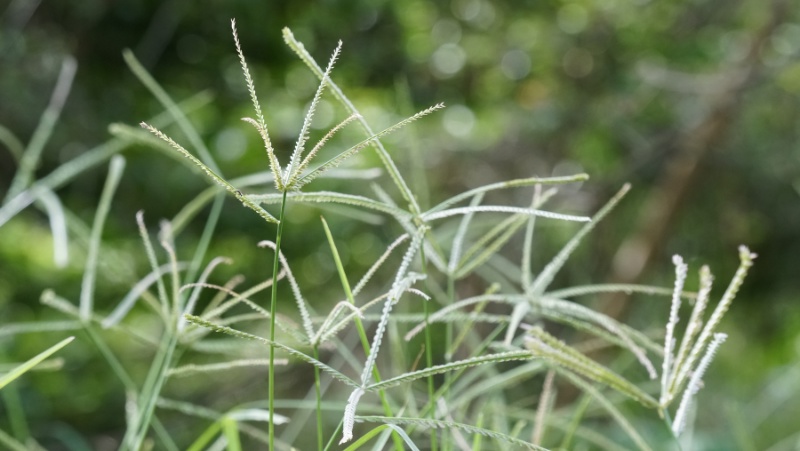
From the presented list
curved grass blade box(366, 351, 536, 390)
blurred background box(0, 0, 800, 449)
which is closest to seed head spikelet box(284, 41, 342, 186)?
curved grass blade box(366, 351, 536, 390)

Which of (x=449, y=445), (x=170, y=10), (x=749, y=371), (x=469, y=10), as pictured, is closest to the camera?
(x=449, y=445)

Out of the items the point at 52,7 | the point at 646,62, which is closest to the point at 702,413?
the point at 646,62

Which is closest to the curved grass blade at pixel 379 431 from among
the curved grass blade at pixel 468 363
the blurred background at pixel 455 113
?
the curved grass blade at pixel 468 363

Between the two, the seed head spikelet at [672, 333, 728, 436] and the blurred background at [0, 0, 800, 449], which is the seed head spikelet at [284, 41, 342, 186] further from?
the blurred background at [0, 0, 800, 449]

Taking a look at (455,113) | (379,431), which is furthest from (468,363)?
(455,113)

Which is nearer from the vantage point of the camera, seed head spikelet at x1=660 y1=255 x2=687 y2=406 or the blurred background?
seed head spikelet at x1=660 y1=255 x2=687 y2=406

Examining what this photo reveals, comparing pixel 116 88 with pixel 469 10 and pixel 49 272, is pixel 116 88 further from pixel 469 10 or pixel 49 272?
pixel 469 10

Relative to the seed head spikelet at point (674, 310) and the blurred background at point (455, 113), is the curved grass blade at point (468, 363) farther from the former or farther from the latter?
the blurred background at point (455, 113)

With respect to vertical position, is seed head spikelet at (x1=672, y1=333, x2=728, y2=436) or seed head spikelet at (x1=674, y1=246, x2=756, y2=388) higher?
seed head spikelet at (x1=674, y1=246, x2=756, y2=388)
